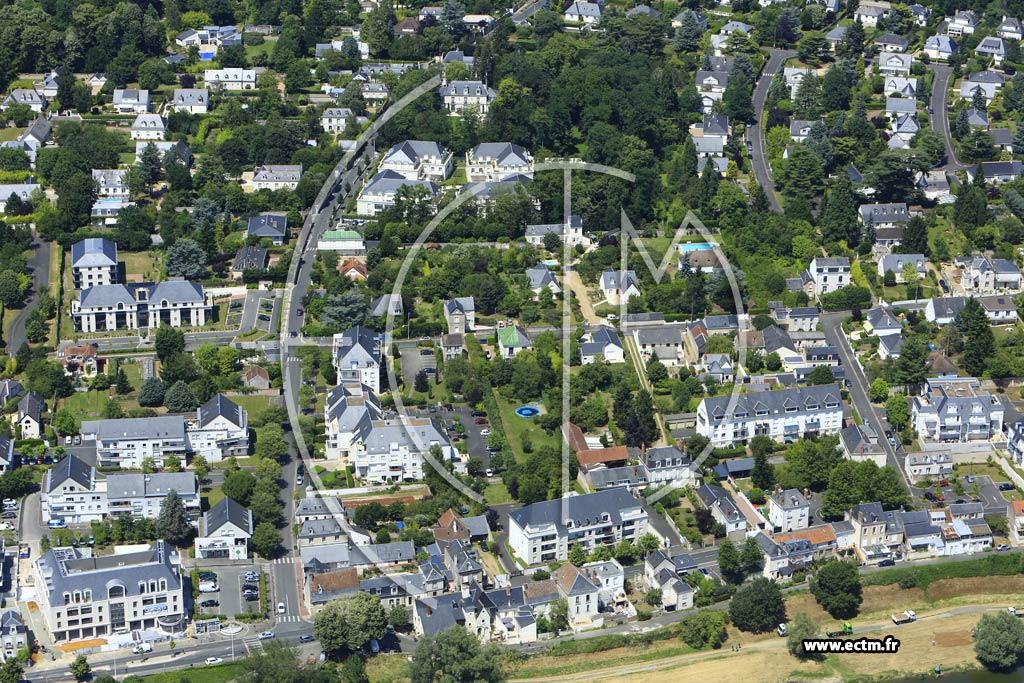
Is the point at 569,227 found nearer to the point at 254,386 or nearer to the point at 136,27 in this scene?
the point at 254,386

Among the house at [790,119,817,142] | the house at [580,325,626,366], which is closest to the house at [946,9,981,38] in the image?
the house at [790,119,817,142]

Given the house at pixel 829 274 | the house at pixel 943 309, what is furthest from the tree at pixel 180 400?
the house at pixel 943 309

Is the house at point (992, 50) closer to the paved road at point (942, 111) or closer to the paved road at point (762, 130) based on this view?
the paved road at point (942, 111)

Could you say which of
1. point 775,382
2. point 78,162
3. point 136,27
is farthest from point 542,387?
point 136,27

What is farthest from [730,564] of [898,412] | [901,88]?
[901,88]

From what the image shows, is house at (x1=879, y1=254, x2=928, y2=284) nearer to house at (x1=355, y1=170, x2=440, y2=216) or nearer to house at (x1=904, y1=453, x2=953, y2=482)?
house at (x1=904, y1=453, x2=953, y2=482)

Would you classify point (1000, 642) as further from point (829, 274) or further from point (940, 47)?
point (940, 47)
